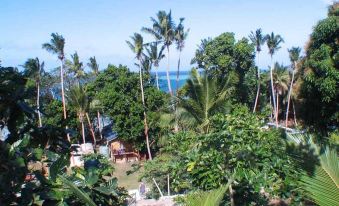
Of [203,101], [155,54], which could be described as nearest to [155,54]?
[155,54]

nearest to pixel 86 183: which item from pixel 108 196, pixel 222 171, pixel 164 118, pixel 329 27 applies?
pixel 108 196

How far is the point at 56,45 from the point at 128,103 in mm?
6391

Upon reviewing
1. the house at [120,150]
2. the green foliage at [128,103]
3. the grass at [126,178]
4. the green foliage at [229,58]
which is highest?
the green foliage at [229,58]

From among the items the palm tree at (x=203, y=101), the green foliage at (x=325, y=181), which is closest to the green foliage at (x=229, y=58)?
the palm tree at (x=203, y=101)

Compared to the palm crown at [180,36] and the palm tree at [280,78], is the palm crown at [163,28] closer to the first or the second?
the palm crown at [180,36]

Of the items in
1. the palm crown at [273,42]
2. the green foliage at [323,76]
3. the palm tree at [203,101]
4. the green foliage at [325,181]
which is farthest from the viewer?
the palm crown at [273,42]

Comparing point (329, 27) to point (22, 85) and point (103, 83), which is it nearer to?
point (22, 85)

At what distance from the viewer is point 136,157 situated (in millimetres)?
29016

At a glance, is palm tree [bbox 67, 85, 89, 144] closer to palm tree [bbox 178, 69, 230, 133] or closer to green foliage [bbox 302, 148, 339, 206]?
palm tree [bbox 178, 69, 230, 133]

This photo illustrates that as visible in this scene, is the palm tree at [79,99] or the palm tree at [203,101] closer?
the palm tree at [203,101]

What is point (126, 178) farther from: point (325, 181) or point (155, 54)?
point (325, 181)

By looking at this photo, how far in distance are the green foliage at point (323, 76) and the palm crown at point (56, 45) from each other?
67.8 feet

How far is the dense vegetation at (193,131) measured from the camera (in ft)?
7.03

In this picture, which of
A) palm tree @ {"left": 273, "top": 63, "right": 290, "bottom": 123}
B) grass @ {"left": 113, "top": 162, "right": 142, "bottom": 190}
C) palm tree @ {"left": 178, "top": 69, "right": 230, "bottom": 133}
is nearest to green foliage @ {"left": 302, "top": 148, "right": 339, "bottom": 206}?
palm tree @ {"left": 178, "top": 69, "right": 230, "bottom": 133}
